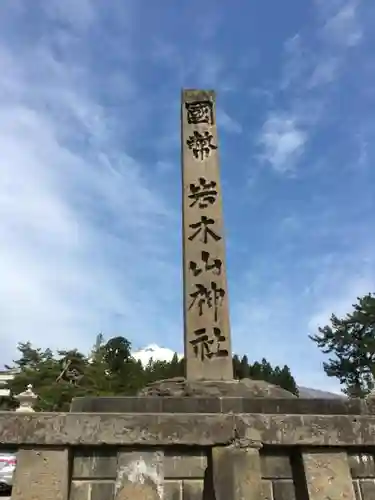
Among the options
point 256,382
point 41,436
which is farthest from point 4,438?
point 256,382

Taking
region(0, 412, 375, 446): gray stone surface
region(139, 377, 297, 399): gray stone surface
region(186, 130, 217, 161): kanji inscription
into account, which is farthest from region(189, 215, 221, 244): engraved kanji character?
region(0, 412, 375, 446): gray stone surface

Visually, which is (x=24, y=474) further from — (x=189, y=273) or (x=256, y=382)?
(x=189, y=273)

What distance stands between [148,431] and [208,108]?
4764 millimetres

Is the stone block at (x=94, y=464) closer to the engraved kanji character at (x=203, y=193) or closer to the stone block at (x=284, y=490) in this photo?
the stone block at (x=284, y=490)

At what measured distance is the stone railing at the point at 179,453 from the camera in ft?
9.51

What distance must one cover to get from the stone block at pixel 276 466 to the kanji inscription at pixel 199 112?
4.56m

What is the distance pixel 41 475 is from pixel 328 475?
5.91 ft

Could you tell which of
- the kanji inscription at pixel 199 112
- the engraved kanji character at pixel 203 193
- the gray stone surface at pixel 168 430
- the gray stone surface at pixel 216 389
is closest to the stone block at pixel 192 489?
the gray stone surface at pixel 168 430

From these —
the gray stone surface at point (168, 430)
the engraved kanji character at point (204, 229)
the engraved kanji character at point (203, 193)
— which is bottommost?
the gray stone surface at point (168, 430)

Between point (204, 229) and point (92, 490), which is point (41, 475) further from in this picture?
point (204, 229)

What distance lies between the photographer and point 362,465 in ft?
10.5

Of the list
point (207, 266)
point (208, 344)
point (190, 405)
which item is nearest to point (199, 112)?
point (207, 266)

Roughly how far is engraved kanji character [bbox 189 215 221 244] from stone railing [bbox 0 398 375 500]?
2798mm

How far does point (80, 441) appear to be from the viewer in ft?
10.2
